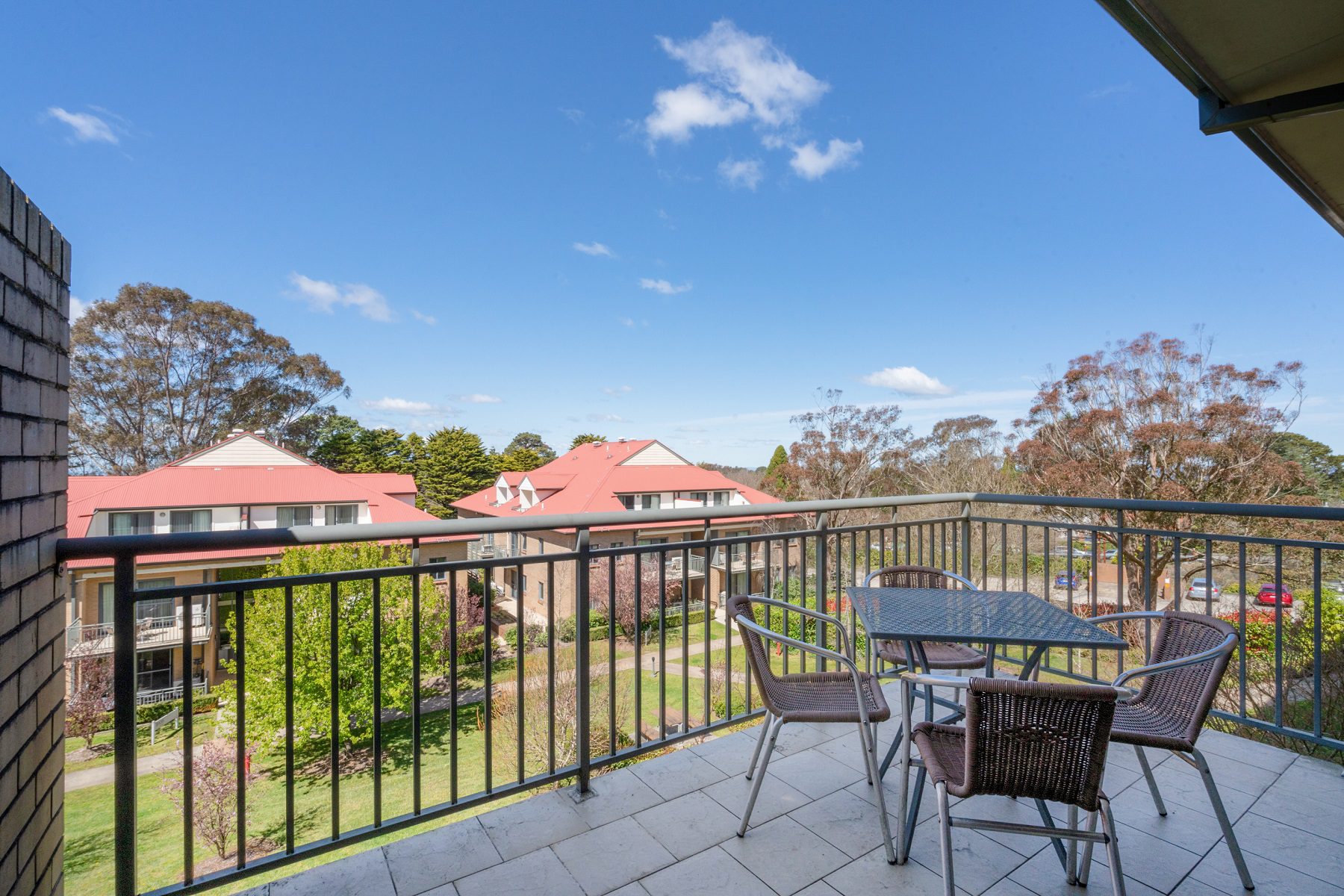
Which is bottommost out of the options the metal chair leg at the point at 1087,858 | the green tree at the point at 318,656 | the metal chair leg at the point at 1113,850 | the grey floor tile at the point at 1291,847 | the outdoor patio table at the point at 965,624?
the green tree at the point at 318,656

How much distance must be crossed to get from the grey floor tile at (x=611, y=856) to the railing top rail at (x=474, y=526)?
1.00 meters

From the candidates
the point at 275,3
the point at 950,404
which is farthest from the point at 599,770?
the point at 275,3

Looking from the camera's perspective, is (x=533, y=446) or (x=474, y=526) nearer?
(x=474, y=526)

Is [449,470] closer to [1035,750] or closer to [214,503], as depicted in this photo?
[214,503]

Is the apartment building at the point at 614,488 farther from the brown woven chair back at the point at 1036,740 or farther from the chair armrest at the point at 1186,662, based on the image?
the brown woven chair back at the point at 1036,740

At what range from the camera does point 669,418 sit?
46.4 metres

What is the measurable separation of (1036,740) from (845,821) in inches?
35.6

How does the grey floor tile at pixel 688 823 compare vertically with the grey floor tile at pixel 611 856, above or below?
below

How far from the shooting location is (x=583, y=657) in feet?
7.27

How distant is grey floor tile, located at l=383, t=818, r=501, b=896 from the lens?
176 centimetres

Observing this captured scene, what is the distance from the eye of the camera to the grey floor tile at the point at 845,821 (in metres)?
1.93

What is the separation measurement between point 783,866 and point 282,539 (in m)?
1.72

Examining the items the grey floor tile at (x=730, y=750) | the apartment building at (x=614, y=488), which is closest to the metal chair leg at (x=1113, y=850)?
the grey floor tile at (x=730, y=750)

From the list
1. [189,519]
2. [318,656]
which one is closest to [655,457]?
[189,519]
